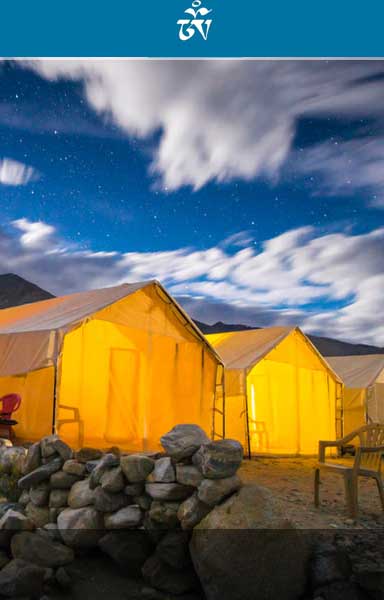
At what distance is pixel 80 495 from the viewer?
4824 millimetres

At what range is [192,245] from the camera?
882 cm

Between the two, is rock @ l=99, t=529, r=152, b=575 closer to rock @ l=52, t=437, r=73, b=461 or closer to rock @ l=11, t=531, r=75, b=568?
rock @ l=11, t=531, r=75, b=568

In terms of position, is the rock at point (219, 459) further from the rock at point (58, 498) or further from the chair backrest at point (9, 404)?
the chair backrest at point (9, 404)

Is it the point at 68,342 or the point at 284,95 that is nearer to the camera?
the point at 284,95

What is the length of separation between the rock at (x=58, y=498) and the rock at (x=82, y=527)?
31cm

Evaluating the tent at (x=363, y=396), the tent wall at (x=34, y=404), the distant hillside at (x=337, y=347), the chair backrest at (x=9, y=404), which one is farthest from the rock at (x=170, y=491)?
the distant hillside at (x=337, y=347)

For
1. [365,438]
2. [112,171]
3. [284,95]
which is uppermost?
[284,95]

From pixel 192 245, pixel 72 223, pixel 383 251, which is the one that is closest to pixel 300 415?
pixel 383 251

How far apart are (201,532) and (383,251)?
721 centimetres

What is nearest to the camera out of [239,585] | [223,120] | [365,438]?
[239,585]

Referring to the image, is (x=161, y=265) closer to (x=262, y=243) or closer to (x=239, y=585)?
(x=262, y=243)

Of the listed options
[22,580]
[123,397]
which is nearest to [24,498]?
[22,580]

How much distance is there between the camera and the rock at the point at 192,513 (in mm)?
4023
